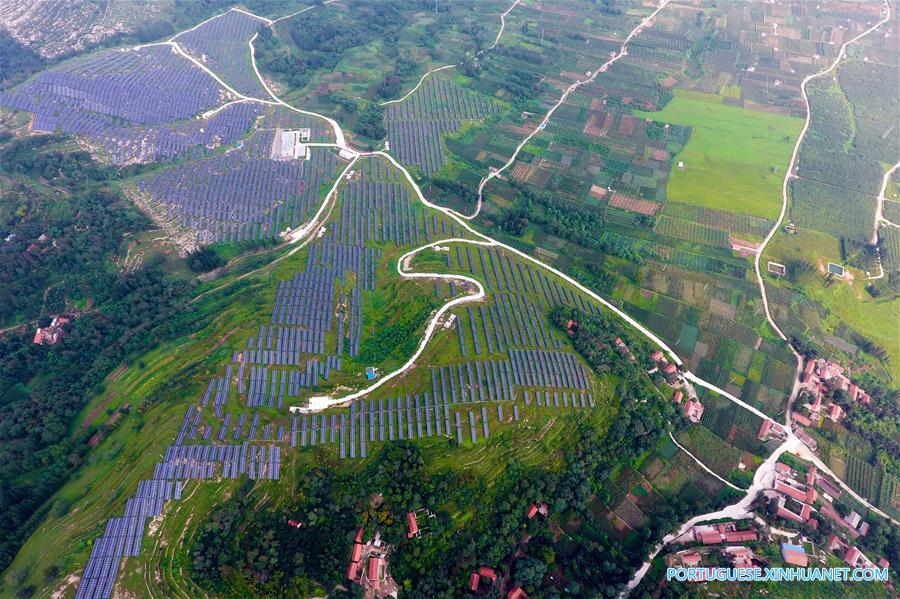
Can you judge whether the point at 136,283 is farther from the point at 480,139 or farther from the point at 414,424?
the point at 480,139

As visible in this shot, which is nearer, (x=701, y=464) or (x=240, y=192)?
(x=701, y=464)

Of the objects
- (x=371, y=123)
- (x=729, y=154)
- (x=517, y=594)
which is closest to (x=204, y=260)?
(x=371, y=123)

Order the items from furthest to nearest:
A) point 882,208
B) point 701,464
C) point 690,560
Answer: point 882,208 < point 701,464 < point 690,560

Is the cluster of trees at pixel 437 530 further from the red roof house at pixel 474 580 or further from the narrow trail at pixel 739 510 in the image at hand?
the narrow trail at pixel 739 510

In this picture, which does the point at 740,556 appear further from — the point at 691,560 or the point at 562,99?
the point at 562,99

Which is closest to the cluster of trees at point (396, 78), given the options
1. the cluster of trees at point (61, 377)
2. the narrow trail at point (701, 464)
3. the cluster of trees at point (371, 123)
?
the cluster of trees at point (371, 123)

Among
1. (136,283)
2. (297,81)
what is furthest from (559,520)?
(297,81)

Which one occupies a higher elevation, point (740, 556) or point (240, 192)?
point (240, 192)
